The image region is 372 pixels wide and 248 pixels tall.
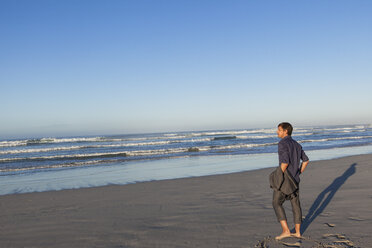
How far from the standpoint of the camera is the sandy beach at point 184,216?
4.25m

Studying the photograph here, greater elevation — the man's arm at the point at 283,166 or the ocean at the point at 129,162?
the man's arm at the point at 283,166

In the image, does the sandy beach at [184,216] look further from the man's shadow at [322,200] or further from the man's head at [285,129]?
the man's head at [285,129]

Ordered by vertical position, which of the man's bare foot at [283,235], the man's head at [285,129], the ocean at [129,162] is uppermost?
the man's head at [285,129]

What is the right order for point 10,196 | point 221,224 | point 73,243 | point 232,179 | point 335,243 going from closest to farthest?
1. point 335,243
2. point 73,243
3. point 221,224
4. point 10,196
5. point 232,179

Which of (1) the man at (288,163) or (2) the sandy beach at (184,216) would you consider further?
(2) the sandy beach at (184,216)

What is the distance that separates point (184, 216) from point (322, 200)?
2967 millimetres

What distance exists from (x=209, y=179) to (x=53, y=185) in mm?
4963

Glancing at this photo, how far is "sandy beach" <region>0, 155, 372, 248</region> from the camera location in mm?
4246

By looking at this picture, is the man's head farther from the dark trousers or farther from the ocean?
the ocean

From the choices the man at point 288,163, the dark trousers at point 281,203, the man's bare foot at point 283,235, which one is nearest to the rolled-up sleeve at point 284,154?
the man at point 288,163

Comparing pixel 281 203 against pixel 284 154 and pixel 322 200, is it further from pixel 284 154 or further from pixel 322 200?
pixel 322 200

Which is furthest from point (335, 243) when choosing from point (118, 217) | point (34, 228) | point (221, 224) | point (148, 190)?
point (148, 190)

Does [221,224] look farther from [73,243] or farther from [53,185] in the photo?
[53,185]

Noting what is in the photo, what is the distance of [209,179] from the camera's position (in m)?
9.48
